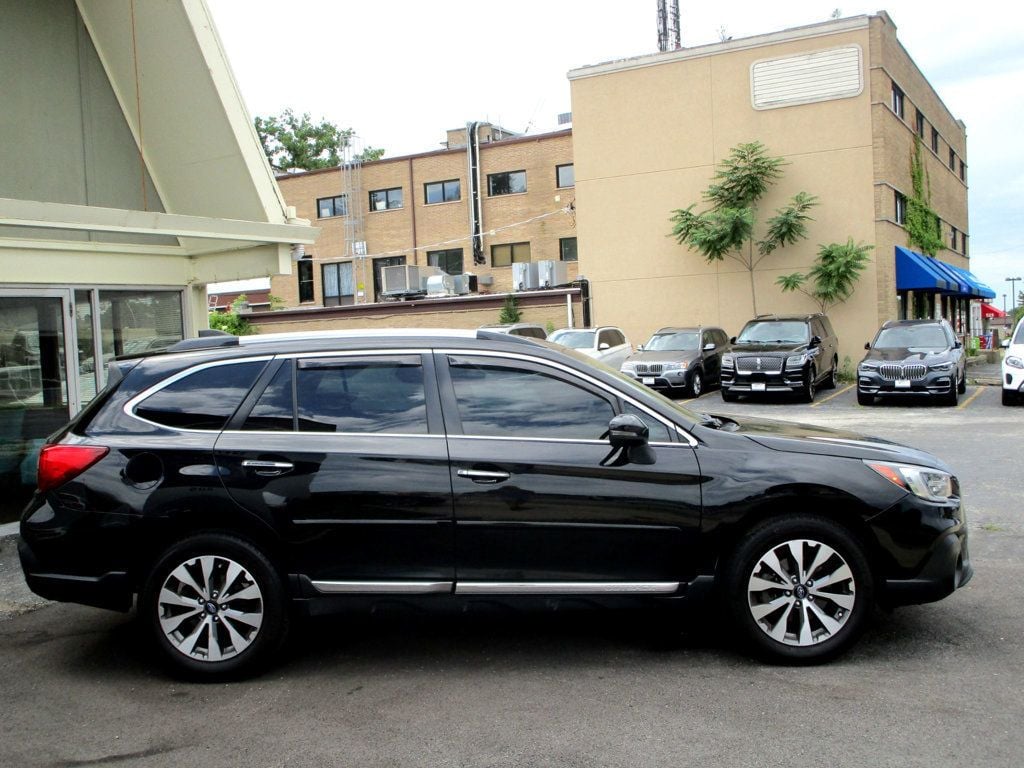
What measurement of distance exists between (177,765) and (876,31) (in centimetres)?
2623

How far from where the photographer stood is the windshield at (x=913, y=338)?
19.3 meters

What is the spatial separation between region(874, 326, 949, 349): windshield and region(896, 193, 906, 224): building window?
27.5 ft

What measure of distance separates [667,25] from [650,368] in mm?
24037

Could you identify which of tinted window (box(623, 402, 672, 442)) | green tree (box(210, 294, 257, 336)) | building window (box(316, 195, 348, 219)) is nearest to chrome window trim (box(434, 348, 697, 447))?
tinted window (box(623, 402, 672, 442))

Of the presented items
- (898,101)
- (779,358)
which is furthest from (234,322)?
(898,101)

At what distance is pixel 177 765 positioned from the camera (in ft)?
12.4

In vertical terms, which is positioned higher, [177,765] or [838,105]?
[838,105]

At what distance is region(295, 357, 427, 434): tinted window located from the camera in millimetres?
4766

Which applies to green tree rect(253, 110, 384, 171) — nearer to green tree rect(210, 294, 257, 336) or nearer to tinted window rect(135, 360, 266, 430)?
green tree rect(210, 294, 257, 336)

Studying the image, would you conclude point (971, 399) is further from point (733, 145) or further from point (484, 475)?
point (484, 475)

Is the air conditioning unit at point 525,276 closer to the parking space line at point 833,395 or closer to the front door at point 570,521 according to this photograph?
the parking space line at point 833,395

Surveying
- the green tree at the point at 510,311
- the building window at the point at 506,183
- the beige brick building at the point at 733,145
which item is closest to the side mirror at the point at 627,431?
the beige brick building at the point at 733,145

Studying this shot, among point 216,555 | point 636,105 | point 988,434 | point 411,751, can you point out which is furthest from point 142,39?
point 636,105

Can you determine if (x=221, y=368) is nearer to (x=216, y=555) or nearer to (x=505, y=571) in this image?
(x=216, y=555)
